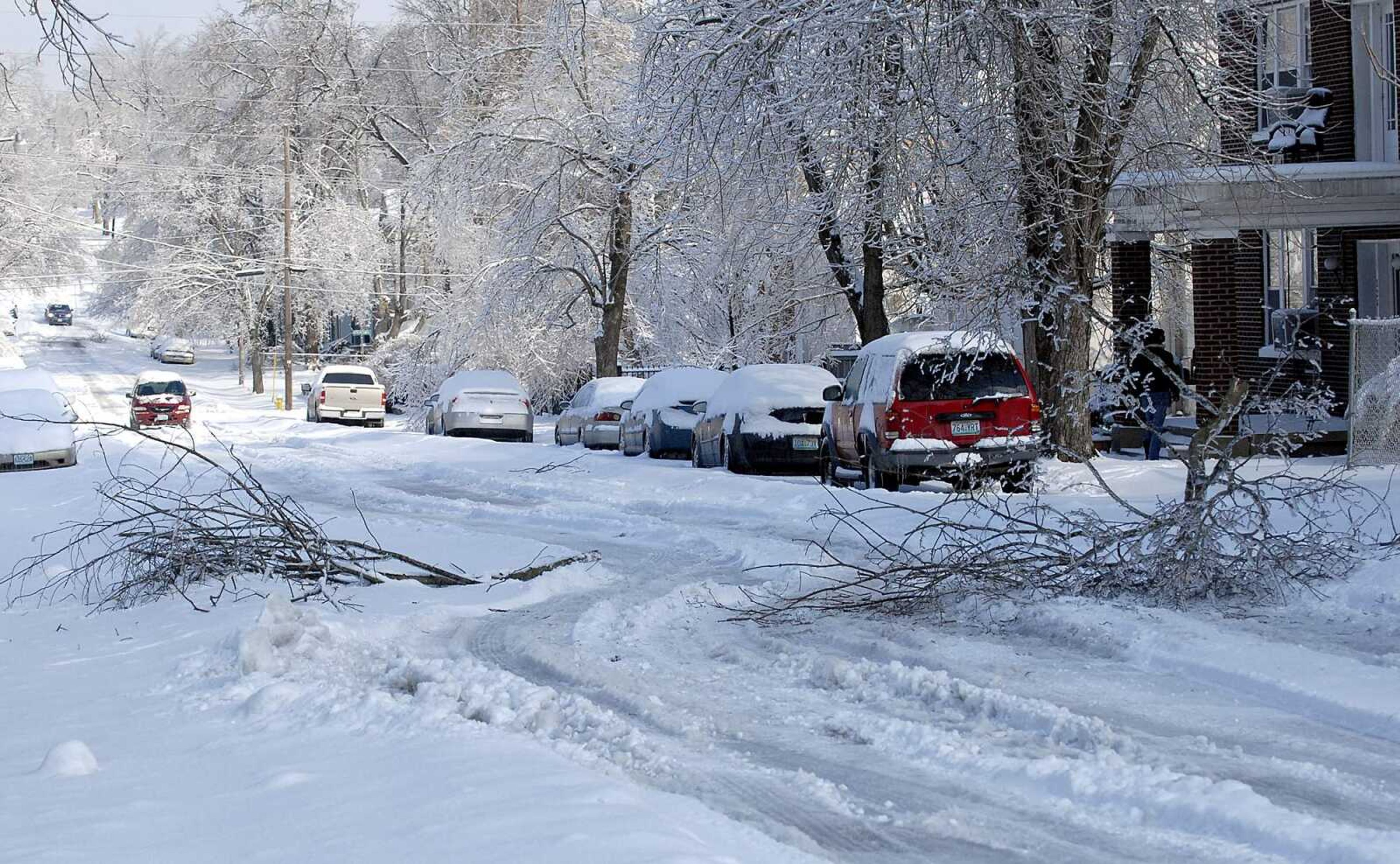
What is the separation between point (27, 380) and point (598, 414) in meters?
11.6

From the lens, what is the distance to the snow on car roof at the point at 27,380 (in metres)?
29.7

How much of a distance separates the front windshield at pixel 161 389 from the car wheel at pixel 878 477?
3103 cm

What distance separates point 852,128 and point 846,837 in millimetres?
9517

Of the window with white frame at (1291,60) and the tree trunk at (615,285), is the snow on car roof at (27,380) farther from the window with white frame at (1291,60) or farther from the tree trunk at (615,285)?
the window with white frame at (1291,60)

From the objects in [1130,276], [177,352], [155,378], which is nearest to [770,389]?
[1130,276]

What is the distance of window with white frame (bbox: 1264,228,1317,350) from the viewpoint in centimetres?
2441

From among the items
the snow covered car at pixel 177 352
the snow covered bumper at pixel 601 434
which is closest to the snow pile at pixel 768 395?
the snow covered bumper at pixel 601 434

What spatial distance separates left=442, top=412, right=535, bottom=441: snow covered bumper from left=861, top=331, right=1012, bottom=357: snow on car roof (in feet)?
48.7

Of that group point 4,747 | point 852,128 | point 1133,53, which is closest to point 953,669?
point 4,747

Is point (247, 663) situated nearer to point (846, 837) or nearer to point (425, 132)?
point (846, 837)

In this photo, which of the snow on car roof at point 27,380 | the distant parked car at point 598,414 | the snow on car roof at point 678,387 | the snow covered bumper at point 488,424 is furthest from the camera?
the snow covered bumper at point 488,424

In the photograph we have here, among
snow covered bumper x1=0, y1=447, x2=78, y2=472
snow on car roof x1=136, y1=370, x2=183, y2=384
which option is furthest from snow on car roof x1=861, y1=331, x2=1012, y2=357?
snow on car roof x1=136, y1=370, x2=183, y2=384

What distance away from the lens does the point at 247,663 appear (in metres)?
7.36

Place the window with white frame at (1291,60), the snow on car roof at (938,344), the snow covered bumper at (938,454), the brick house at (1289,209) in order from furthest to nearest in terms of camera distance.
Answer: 1. the window with white frame at (1291,60)
2. the brick house at (1289,209)
3. the snow covered bumper at (938,454)
4. the snow on car roof at (938,344)
